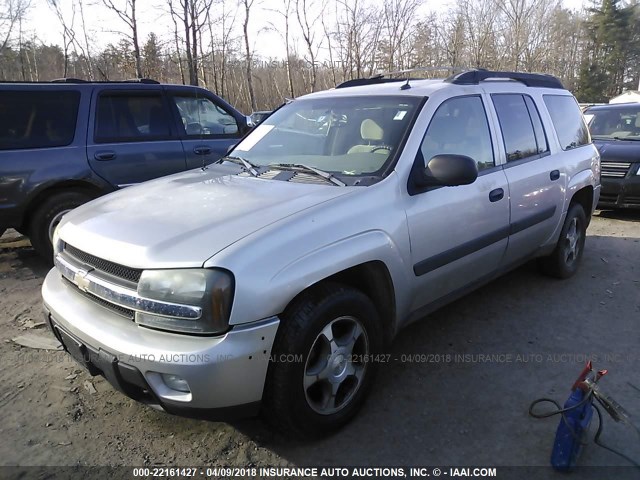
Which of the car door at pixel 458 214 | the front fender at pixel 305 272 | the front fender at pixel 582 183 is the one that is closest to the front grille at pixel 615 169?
the front fender at pixel 582 183

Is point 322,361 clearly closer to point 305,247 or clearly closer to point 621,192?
point 305,247

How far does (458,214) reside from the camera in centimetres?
300

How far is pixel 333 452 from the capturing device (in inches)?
94.3

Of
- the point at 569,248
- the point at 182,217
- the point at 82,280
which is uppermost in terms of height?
the point at 182,217

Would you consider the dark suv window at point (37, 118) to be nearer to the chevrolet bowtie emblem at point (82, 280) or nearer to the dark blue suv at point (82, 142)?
the dark blue suv at point (82, 142)

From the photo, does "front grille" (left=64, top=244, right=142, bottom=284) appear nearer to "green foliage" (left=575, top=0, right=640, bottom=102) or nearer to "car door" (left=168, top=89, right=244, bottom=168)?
"car door" (left=168, top=89, right=244, bottom=168)

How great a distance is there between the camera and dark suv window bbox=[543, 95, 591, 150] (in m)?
4.25

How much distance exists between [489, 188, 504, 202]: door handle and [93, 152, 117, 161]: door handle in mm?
4078

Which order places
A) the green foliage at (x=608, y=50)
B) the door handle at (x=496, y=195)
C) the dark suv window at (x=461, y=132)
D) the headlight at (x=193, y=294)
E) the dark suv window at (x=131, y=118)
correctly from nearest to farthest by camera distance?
the headlight at (x=193, y=294) < the dark suv window at (x=461, y=132) < the door handle at (x=496, y=195) < the dark suv window at (x=131, y=118) < the green foliage at (x=608, y=50)

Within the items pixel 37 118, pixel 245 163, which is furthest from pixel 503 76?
pixel 37 118

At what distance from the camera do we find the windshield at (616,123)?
7.78 meters

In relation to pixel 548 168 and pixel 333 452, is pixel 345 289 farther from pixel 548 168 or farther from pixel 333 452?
pixel 548 168

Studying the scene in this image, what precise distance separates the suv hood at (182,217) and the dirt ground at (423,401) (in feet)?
3.30

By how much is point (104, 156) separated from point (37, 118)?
0.72 metres
